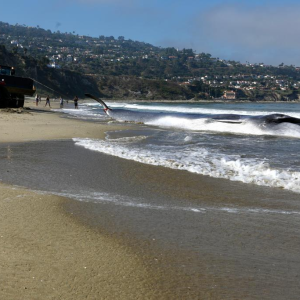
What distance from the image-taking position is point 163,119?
2300 cm

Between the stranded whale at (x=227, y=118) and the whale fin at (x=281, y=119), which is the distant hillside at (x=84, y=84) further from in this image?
the whale fin at (x=281, y=119)

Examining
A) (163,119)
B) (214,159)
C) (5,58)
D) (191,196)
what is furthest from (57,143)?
(5,58)

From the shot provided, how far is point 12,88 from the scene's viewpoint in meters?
26.3

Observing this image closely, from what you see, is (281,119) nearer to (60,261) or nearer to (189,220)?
(189,220)

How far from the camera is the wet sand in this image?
9.81 feet

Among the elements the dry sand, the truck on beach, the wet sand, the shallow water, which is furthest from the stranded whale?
the dry sand

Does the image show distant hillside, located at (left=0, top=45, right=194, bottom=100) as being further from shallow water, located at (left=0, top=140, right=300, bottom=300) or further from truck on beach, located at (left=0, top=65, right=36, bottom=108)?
shallow water, located at (left=0, top=140, right=300, bottom=300)

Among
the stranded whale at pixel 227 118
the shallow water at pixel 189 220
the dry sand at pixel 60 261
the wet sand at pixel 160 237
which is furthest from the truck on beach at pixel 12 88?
the dry sand at pixel 60 261

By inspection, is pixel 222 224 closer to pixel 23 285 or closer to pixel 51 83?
pixel 23 285

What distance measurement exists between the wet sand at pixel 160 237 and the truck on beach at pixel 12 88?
2053 cm

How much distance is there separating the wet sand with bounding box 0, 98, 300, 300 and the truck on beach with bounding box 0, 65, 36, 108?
20.5 meters

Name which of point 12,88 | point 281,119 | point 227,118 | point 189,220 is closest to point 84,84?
point 12,88

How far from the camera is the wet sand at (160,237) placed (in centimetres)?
299

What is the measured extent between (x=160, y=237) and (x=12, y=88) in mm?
24240
